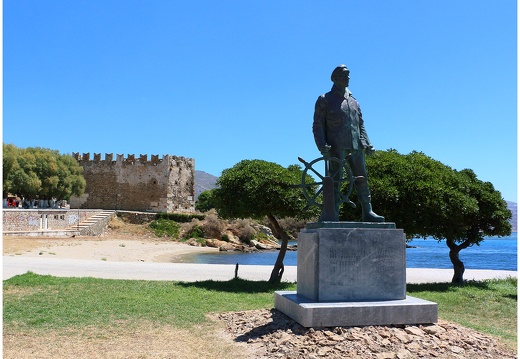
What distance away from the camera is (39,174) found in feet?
127

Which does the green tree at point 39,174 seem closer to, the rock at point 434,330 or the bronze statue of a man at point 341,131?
the bronze statue of a man at point 341,131

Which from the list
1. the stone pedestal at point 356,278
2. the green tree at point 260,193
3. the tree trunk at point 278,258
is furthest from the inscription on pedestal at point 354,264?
the tree trunk at point 278,258

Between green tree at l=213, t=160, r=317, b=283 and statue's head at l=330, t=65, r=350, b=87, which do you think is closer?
statue's head at l=330, t=65, r=350, b=87

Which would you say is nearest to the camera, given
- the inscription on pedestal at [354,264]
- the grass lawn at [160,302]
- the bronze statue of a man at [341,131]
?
the inscription on pedestal at [354,264]

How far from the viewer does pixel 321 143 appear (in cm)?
714

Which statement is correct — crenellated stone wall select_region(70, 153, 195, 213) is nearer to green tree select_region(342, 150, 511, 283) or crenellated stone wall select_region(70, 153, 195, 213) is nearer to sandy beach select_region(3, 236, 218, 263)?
sandy beach select_region(3, 236, 218, 263)

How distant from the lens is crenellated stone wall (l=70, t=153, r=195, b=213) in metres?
47.4

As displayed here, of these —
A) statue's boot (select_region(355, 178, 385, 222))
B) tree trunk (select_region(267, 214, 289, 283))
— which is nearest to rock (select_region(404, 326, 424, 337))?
statue's boot (select_region(355, 178, 385, 222))

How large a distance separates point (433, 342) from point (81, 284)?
777 centimetres

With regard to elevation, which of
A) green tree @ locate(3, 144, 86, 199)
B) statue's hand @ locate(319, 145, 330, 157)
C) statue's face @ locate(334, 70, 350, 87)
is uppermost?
green tree @ locate(3, 144, 86, 199)

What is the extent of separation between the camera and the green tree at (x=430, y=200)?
1217 cm

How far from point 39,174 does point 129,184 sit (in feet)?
33.5

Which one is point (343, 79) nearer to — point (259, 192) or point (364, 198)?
point (364, 198)

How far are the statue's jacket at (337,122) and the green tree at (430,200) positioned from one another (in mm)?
4978
